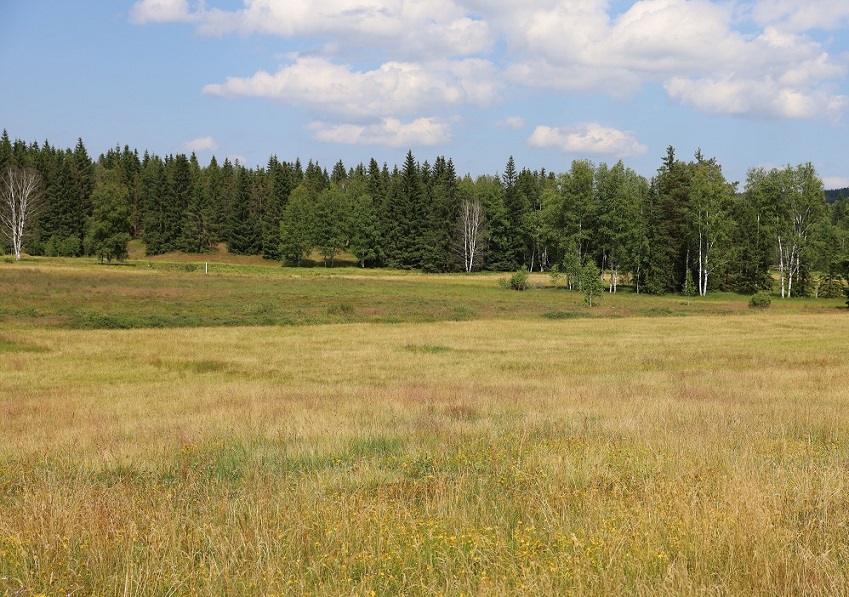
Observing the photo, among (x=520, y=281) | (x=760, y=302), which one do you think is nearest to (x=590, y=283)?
(x=760, y=302)

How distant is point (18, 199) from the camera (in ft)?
345

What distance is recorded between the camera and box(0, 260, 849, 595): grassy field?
4852 mm

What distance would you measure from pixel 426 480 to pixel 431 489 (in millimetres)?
226

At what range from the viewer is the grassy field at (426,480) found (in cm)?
485

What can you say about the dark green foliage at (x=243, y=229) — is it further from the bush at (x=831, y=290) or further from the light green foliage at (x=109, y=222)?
the bush at (x=831, y=290)

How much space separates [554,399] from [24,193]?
373 feet

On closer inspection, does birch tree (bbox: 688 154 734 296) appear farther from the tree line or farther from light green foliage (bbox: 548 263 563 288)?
light green foliage (bbox: 548 263 563 288)

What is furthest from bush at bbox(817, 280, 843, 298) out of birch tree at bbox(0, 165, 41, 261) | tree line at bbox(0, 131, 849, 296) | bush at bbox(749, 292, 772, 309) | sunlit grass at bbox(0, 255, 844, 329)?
birch tree at bbox(0, 165, 41, 261)

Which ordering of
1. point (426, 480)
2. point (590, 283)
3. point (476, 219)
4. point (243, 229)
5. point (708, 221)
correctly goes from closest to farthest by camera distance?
point (426, 480), point (590, 283), point (708, 221), point (476, 219), point (243, 229)

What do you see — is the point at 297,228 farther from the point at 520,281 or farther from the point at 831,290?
the point at 831,290

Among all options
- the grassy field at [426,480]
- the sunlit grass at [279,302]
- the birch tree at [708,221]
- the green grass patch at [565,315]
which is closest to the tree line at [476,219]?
the birch tree at [708,221]

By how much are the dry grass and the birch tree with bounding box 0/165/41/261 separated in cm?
9774

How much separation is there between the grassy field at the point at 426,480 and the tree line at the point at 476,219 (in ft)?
212

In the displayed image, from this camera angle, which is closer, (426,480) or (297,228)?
(426,480)
